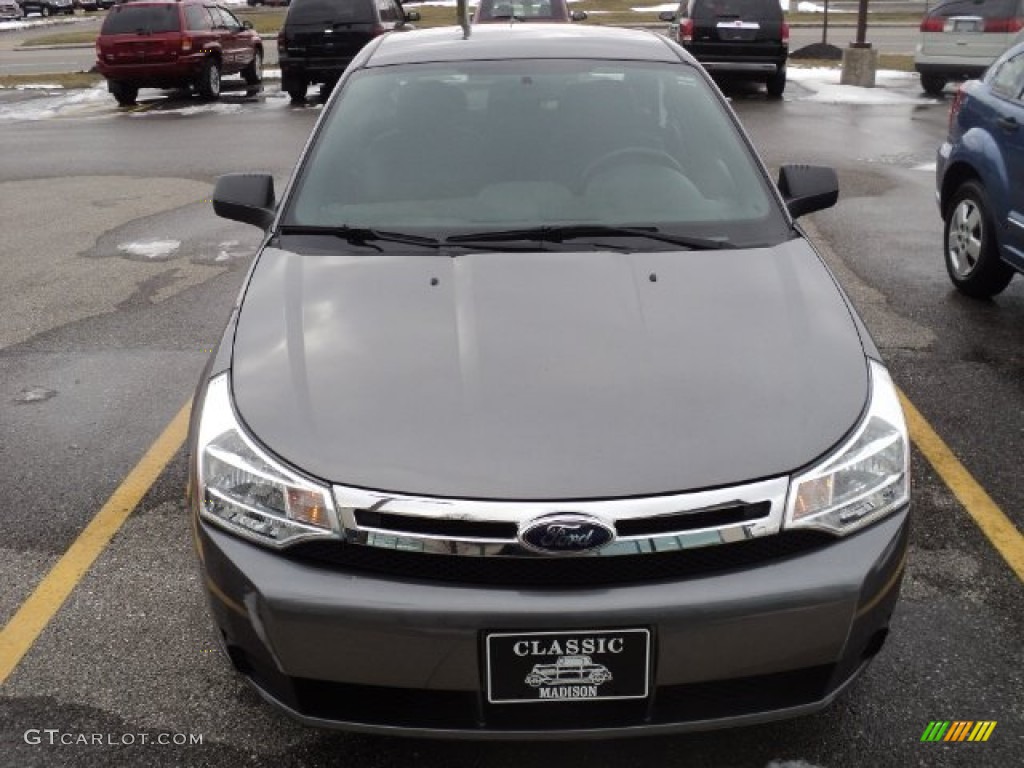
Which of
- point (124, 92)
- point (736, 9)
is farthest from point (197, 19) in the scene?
point (736, 9)

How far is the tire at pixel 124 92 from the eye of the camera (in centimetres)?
1850

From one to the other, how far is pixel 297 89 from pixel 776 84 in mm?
7686

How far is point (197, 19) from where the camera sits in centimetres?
1881

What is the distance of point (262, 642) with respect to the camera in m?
2.37

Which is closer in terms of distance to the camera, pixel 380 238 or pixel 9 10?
pixel 380 238

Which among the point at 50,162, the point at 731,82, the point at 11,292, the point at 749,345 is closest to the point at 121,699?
the point at 749,345

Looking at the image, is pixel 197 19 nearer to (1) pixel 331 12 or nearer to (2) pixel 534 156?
(1) pixel 331 12

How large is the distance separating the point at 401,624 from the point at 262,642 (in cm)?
33

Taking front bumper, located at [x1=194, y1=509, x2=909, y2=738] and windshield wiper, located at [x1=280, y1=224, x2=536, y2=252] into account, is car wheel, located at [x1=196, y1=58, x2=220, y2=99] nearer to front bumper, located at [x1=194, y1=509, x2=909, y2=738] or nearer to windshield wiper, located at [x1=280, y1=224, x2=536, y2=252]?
windshield wiper, located at [x1=280, y1=224, x2=536, y2=252]

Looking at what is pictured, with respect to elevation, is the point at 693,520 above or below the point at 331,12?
below

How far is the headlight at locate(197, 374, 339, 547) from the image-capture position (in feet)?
7.75

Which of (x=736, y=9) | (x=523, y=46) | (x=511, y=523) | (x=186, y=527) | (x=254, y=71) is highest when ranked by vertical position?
(x=523, y=46)

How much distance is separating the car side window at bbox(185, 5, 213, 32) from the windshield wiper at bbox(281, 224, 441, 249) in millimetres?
16390

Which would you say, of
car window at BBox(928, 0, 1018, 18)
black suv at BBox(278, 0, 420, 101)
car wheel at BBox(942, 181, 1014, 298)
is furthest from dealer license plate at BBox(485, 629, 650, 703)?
black suv at BBox(278, 0, 420, 101)
